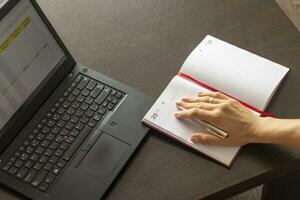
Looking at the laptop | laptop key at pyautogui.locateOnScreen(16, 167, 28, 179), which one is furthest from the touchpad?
laptop key at pyautogui.locateOnScreen(16, 167, 28, 179)

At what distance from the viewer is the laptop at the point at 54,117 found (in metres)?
0.82

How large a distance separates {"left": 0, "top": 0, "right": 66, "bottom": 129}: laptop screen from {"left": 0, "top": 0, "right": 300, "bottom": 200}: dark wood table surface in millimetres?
132

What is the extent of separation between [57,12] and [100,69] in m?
0.26

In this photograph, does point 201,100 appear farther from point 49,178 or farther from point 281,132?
point 49,178

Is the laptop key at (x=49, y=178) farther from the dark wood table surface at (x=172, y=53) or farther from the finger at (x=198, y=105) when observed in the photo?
the finger at (x=198, y=105)

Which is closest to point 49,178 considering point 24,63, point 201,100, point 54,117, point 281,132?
point 54,117

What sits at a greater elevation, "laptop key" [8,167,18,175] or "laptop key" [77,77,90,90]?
"laptop key" [77,77,90,90]

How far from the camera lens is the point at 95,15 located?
1120 mm

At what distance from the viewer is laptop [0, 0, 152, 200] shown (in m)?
0.82

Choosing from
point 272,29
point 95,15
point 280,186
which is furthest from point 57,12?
point 280,186

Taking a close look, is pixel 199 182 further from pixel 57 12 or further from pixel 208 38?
pixel 57 12

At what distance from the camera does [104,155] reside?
853 mm

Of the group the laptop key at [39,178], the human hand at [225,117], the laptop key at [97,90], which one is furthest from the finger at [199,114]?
the laptop key at [39,178]

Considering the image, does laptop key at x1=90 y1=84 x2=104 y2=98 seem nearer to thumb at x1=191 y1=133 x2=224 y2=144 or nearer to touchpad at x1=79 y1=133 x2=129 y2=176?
touchpad at x1=79 y1=133 x2=129 y2=176
